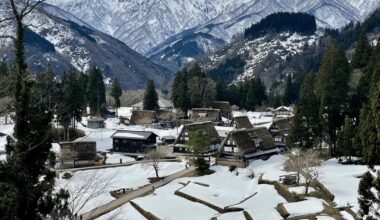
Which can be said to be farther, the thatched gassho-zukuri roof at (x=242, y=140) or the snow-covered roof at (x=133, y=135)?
the snow-covered roof at (x=133, y=135)

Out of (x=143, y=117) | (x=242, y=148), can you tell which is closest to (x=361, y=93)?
(x=242, y=148)

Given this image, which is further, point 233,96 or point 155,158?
point 233,96

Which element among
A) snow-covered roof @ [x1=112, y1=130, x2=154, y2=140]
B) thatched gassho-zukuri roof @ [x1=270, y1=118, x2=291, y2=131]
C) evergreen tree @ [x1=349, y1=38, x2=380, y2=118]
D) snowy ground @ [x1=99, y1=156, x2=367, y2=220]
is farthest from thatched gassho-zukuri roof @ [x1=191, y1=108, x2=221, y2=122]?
evergreen tree @ [x1=349, y1=38, x2=380, y2=118]

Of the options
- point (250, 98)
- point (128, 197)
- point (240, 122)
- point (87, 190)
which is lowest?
point (128, 197)

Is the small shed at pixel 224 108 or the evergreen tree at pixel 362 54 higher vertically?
the evergreen tree at pixel 362 54

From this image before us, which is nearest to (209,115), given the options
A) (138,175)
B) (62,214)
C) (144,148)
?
(144,148)

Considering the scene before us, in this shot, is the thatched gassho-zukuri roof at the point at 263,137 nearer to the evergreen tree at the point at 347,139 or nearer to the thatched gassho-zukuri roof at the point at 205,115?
the evergreen tree at the point at 347,139

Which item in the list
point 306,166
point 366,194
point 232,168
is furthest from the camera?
point 232,168

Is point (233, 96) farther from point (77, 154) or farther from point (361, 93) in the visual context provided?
point (77, 154)

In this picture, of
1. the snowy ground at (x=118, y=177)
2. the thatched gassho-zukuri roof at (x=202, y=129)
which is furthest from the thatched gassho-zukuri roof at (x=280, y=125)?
the snowy ground at (x=118, y=177)
